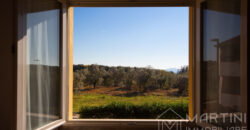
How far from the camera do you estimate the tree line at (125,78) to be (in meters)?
2.77

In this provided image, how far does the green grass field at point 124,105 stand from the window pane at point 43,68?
0.71 metres

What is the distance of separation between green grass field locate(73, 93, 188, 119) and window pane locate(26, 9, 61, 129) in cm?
71

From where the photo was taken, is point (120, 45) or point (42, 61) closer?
Answer: point (42, 61)

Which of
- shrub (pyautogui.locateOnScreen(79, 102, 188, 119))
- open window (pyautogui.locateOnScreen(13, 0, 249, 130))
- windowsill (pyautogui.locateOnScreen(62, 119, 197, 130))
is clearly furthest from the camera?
shrub (pyautogui.locateOnScreen(79, 102, 188, 119))

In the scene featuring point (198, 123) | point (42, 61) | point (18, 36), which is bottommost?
point (198, 123)

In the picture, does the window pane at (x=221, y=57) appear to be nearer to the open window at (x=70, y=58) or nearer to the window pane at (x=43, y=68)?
the open window at (x=70, y=58)

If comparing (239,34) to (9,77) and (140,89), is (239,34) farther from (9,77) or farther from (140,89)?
(9,77)

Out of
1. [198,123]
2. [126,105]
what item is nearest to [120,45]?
[126,105]

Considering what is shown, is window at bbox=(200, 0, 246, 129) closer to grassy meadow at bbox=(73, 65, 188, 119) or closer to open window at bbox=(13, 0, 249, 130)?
open window at bbox=(13, 0, 249, 130)

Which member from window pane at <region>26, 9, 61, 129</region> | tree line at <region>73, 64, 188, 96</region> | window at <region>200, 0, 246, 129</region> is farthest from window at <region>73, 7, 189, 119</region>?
window pane at <region>26, 9, 61, 129</region>

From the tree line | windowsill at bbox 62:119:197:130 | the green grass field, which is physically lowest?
windowsill at bbox 62:119:197:130

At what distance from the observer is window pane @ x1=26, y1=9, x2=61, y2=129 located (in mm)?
1668

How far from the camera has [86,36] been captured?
319cm

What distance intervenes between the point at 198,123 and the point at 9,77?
84.1 inches
